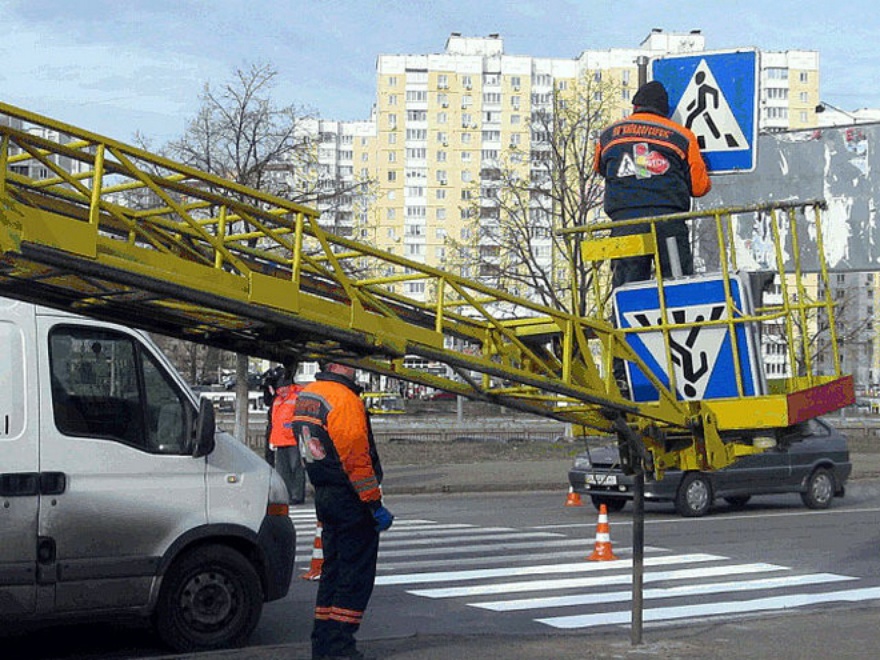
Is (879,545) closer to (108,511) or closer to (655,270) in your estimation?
(655,270)

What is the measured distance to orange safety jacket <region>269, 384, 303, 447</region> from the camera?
58.8 ft

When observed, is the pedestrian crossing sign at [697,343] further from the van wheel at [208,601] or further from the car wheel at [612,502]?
the car wheel at [612,502]

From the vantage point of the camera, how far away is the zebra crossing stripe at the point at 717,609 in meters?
10.1

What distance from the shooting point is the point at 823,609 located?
10.7 metres

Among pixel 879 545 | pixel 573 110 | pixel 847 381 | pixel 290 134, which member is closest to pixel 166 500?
pixel 847 381

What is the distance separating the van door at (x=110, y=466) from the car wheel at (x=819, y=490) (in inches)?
542

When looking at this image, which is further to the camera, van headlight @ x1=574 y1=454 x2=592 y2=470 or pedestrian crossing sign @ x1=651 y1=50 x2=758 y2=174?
van headlight @ x1=574 y1=454 x2=592 y2=470

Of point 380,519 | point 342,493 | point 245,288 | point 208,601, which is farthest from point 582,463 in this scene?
point 245,288

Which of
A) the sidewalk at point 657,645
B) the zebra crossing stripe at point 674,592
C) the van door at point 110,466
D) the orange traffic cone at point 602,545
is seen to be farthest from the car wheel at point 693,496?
the van door at point 110,466

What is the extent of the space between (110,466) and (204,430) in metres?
0.62

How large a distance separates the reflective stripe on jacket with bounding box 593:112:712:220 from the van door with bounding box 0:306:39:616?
3755 millimetres

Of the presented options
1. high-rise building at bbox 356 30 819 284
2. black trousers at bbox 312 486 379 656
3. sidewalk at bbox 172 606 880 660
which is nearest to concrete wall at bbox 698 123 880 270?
sidewalk at bbox 172 606 880 660

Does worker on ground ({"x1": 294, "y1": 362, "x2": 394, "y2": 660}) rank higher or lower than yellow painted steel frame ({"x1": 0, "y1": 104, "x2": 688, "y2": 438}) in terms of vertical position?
lower

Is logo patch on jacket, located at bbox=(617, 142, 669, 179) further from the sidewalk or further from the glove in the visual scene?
the sidewalk
